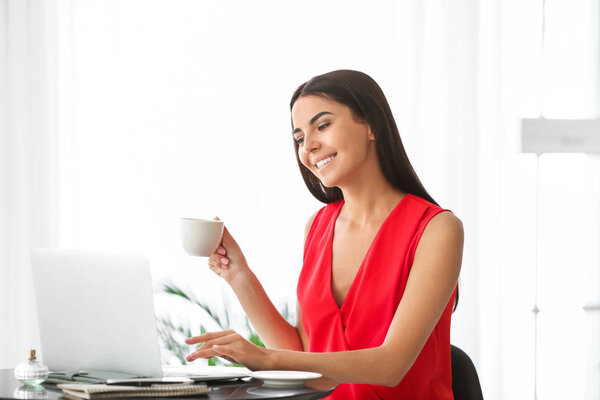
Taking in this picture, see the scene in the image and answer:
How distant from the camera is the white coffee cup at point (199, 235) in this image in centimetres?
146

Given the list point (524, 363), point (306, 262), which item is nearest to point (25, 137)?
point (306, 262)

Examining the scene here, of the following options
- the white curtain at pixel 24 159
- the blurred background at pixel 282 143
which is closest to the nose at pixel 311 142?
the blurred background at pixel 282 143

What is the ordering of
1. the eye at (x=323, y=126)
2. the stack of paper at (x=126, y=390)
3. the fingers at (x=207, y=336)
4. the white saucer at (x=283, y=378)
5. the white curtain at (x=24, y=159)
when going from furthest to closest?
the white curtain at (x=24, y=159), the eye at (x=323, y=126), the fingers at (x=207, y=336), the white saucer at (x=283, y=378), the stack of paper at (x=126, y=390)

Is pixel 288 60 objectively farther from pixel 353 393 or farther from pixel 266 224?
pixel 353 393

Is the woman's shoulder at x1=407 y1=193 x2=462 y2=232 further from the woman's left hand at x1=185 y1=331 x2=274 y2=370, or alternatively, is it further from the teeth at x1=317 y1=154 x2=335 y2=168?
the woman's left hand at x1=185 y1=331 x2=274 y2=370

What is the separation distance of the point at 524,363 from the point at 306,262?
6.36 ft

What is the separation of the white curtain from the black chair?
6.04 feet

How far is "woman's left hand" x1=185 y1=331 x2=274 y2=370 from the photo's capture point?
128 cm

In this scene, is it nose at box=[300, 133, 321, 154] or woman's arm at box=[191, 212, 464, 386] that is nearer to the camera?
woman's arm at box=[191, 212, 464, 386]

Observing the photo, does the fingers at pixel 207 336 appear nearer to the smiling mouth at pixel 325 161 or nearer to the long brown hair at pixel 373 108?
the smiling mouth at pixel 325 161

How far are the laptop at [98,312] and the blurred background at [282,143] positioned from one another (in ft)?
5.66

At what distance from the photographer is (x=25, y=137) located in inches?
115

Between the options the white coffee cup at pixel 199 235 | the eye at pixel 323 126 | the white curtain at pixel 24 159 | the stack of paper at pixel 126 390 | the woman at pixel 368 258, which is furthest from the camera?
the white curtain at pixel 24 159

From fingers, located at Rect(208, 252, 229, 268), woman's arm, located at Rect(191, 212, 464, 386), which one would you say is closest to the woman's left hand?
woman's arm, located at Rect(191, 212, 464, 386)
